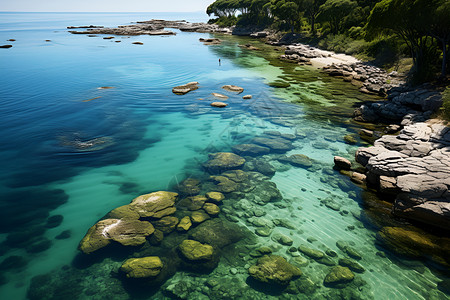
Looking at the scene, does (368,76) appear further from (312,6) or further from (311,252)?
(312,6)

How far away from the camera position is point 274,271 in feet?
32.4

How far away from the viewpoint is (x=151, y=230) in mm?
11742

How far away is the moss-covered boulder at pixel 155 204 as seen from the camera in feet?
41.8

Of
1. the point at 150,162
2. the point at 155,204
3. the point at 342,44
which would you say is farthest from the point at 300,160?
the point at 342,44

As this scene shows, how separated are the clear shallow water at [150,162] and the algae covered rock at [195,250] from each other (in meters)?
0.70

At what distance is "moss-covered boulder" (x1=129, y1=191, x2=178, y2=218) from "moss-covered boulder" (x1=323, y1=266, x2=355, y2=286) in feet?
26.5

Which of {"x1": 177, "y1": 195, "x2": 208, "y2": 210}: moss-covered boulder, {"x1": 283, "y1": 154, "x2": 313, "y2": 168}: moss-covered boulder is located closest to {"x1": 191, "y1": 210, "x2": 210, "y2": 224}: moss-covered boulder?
{"x1": 177, "y1": 195, "x2": 208, "y2": 210}: moss-covered boulder

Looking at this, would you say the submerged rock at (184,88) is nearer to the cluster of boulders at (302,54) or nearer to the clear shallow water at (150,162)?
the clear shallow water at (150,162)

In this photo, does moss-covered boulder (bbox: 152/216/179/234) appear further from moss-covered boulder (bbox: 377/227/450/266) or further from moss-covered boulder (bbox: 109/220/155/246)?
moss-covered boulder (bbox: 377/227/450/266)

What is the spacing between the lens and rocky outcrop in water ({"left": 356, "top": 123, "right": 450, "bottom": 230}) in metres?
11.9

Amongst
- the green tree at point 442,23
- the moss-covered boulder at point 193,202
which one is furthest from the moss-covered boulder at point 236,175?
the green tree at point 442,23

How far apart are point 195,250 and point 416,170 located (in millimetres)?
12839

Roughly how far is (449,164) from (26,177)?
2603 centimetres

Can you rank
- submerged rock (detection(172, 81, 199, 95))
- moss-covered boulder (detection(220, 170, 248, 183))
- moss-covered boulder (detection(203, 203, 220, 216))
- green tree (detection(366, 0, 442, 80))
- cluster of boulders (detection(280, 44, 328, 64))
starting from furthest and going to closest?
cluster of boulders (detection(280, 44, 328, 64)) < submerged rock (detection(172, 81, 199, 95)) < green tree (detection(366, 0, 442, 80)) < moss-covered boulder (detection(220, 170, 248, 183)) < moss-covered boulder (detection(203, 203, 220, 216))
